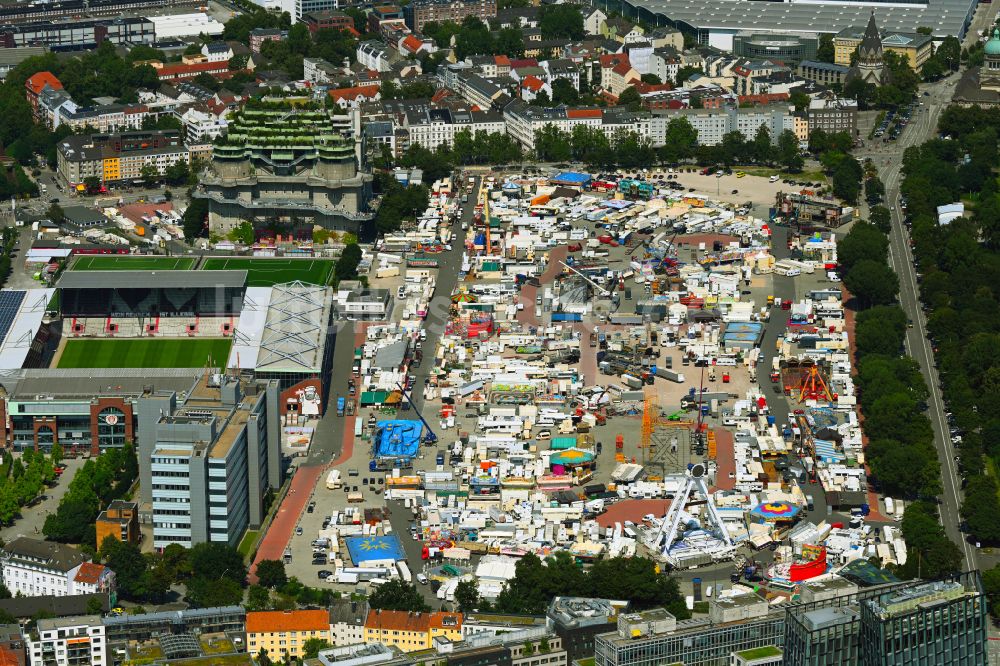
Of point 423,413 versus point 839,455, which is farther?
point 423,413

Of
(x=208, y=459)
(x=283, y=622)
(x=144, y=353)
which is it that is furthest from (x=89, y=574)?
(x=144, y=353)

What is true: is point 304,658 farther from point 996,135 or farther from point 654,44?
point 654,44

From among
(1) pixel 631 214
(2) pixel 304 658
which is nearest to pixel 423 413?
(2) pixel 304 658

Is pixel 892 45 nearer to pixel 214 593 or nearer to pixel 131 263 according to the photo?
pixel 131 263

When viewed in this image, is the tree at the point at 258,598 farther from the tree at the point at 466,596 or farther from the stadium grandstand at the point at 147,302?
the stadium grandstand at the point at 147,302

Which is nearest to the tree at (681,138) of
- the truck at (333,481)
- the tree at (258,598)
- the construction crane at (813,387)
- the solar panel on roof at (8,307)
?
the construction crane at (813,387)

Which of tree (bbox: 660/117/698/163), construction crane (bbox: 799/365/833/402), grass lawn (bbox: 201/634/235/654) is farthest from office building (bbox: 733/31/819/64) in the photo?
grass lawn (bbox: 201/634/235/654)
